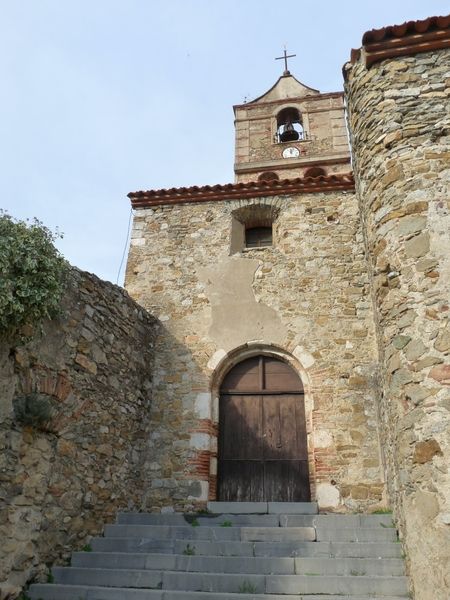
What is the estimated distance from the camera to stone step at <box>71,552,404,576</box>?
14.7 feet

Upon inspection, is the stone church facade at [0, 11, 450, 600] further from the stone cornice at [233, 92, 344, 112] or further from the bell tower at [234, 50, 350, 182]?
the stone cornice at [233, 92, 344, 112]

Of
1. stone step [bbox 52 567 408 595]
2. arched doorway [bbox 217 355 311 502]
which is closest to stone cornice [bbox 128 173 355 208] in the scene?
arched doorway [bbox 217 355 311 502]

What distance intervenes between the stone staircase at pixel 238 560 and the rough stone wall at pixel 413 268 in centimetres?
50

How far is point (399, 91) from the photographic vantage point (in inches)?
201

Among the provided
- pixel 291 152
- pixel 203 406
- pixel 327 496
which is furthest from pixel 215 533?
pixel 291 152

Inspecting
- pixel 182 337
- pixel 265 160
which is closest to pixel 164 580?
pixel 182 337

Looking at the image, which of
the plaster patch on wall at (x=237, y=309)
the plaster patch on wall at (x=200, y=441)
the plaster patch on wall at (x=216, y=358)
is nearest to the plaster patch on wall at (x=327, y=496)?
the plaster patch on wall at (x=200, y=441)

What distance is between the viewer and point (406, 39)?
17.2 ft

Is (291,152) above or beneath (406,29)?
above

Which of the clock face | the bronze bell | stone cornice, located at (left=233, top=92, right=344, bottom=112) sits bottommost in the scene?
the clock face

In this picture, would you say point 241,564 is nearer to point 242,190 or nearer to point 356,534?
point 356,534

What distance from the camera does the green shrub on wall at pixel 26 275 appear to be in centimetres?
444

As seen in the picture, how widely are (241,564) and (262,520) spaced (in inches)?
36.0

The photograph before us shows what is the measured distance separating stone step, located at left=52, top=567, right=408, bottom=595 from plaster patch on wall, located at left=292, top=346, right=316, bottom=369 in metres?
3.06
